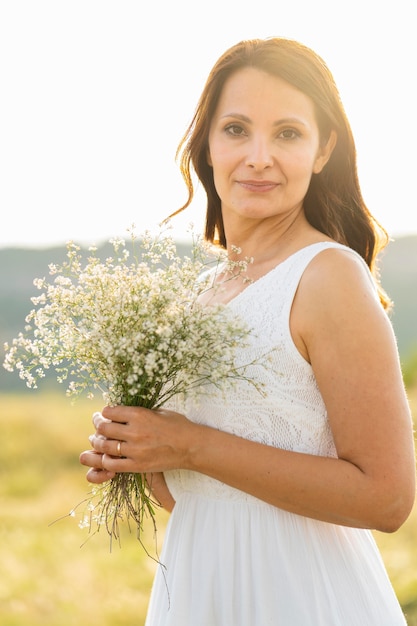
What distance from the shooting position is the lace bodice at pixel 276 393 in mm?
2580

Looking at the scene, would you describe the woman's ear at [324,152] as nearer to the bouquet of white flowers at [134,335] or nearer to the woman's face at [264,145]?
the woman's face at [264,145]

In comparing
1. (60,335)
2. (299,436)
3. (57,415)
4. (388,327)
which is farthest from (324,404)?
(57,415)

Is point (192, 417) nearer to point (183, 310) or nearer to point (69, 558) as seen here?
point (183, 310)

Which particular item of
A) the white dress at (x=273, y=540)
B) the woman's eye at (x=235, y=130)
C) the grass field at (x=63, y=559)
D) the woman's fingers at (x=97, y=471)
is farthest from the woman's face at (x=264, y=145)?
the grass field at (x=63, y=559)

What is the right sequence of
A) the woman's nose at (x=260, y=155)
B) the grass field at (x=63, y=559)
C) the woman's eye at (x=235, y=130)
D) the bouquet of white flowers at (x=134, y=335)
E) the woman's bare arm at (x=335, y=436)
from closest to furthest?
the woman's bare arm at (x=335, y=436) → the bouquet of white flowers at (x=134, y=335) → the woman's nose at (x=260, y=155) → the woman's eye at (x=235, y=130) → the grass field at (x=63, y=559)

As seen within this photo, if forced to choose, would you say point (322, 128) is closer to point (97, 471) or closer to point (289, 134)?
point (289, 134)

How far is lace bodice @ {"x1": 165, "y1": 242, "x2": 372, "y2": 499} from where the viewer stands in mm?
2580

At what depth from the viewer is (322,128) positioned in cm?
305

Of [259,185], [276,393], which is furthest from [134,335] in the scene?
[259,185]

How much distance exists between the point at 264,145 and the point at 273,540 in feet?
4.26

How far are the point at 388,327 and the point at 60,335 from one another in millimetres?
1019

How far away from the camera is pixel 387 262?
39500 mm

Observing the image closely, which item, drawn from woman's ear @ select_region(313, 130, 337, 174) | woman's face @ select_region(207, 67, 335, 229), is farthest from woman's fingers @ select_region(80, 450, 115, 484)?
woman's ear @ select_region(313, 130, 337, 174)

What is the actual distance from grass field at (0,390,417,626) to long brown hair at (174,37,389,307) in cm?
410
